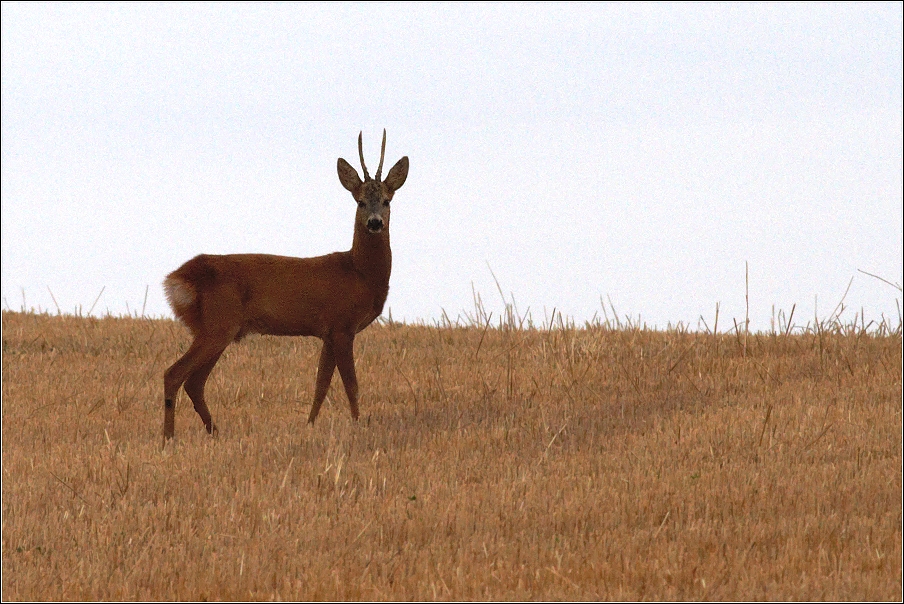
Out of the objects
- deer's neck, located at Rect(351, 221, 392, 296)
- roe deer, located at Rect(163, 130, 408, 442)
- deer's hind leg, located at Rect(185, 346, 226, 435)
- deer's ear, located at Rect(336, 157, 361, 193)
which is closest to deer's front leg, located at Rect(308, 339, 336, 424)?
roe deer, located at Rect(163, 130, 408, 442)

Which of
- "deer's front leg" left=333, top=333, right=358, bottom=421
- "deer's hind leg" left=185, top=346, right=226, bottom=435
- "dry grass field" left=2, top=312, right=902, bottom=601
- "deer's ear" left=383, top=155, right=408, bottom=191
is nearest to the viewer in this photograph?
"dry grass field" left=2, top=312, right=902, bottom=601

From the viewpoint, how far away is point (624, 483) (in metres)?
7.25

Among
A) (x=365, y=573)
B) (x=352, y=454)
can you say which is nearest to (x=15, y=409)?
(x=352, y=454)

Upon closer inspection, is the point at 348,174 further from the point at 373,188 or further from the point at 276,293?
the point at 276,293

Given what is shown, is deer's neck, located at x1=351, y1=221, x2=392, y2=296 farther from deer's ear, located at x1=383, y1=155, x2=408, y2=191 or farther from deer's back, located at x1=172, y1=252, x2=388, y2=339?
deer's ear, located at x1=383, y1=155, x2=408, y2=191

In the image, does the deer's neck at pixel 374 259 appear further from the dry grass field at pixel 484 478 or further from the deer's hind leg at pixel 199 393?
the deer's hind leg at pixel 199 393

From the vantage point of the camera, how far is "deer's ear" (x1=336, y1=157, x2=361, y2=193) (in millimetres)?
9281

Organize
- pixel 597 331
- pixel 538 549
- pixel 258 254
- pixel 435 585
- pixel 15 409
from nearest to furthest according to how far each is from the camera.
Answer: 1. pixel 435 585
2. pixel 538 549
3. pixel 258 254
4. pixel 15 409
5. pixel 597 331

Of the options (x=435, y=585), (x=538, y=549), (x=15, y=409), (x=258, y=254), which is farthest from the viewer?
(x=15, y=409)

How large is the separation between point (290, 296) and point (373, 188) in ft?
3.49

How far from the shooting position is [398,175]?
30.8ft

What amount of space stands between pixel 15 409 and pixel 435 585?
6.17m

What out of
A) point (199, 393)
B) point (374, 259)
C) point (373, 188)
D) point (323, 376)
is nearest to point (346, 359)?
point (323, 376)

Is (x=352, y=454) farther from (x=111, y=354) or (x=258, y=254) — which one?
(x=111, y=354)
